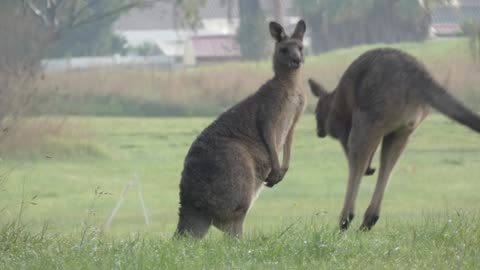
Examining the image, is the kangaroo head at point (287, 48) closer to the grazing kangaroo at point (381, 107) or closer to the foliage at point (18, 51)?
the grazing kangaroo at point (381, 107)

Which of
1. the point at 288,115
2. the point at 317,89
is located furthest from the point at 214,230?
the point at 288,115

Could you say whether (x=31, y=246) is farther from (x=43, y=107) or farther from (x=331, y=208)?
(x=43, y=107)

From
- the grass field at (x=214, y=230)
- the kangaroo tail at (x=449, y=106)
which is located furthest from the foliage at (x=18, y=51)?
the kangaroo tail at (x=449, y=106)

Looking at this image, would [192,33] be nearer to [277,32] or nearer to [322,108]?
[322,108]

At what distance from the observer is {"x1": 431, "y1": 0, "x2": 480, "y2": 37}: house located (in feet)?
136

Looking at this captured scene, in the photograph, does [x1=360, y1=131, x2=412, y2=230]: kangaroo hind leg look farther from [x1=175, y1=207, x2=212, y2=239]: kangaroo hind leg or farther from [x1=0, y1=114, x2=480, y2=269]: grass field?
[x1=175, y1=207, x2=212, y2=239]: kangaroo hind leg

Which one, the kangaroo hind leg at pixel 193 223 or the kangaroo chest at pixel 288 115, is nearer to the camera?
the kangaroo hind leg at pixel 193 223

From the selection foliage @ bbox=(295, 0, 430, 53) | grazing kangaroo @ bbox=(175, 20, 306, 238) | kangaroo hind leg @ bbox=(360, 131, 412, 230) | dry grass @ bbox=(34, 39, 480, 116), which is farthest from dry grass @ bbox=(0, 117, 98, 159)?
kangaroo hind leg @ bbox=(360, 131, 412, 230)

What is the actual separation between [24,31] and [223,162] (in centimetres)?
1893

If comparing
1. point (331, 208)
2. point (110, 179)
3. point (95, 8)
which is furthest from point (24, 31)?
point (95, 8)

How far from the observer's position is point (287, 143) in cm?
988

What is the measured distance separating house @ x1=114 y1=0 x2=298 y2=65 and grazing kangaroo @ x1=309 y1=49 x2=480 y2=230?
3486cm

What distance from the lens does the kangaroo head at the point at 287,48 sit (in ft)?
32.0

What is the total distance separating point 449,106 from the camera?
8.99 metres
